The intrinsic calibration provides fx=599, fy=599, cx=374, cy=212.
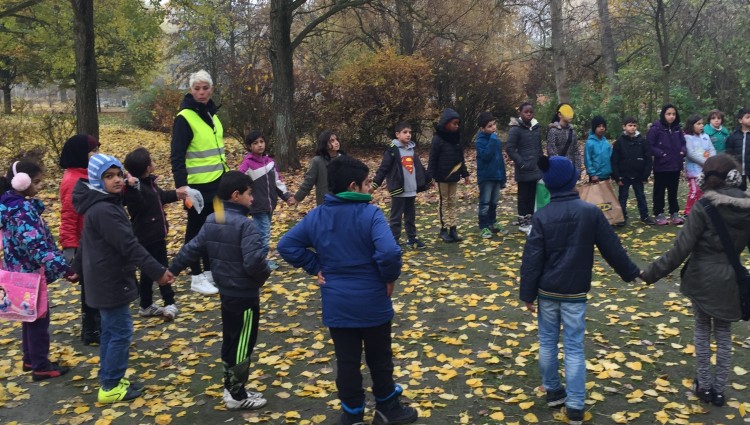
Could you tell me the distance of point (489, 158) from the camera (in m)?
8.84

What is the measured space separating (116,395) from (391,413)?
214 cm

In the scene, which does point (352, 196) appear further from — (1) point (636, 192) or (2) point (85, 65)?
(2) point (85, 65)

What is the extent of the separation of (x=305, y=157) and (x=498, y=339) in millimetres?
12334

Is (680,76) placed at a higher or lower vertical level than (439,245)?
higher

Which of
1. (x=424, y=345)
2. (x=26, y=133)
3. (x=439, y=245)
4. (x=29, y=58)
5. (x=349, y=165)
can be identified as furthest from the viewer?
(x=29, y=58)

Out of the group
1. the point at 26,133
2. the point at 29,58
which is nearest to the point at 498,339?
the point at 26,133

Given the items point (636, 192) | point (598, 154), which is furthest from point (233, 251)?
point (636, 192)

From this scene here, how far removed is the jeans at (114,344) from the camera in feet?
14.8

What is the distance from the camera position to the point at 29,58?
28.6 meters

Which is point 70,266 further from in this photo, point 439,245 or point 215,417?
point 439,245

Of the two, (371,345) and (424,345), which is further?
(424,345)

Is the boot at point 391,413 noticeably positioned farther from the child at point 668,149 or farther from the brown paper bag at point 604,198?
the child at point 668,149

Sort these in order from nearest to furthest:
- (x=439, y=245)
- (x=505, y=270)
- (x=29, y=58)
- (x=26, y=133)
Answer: (x=505, y=270)
(x=439, y=245)
(x=26, y=133)
(x=29, y=58)

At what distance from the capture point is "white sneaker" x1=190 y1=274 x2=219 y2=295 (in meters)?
6.98
